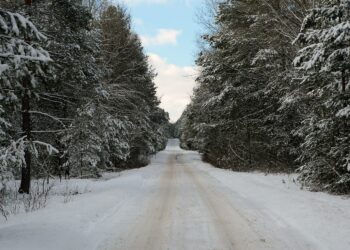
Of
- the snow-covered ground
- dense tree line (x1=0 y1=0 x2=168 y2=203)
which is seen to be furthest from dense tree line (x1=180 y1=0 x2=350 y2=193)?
dense tree line (x1=0 y1=0 x2=168 y2=203)

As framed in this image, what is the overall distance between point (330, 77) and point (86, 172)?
46.5 feet

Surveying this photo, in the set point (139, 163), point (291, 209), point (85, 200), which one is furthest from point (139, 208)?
point (139, 163)

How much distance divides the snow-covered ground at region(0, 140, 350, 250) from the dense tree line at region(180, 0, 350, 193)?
203 centimetres

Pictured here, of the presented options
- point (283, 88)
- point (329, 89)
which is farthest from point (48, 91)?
point (283, 88)

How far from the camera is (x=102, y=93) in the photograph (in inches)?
673

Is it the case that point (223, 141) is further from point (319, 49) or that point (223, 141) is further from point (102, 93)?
point (319, 49)

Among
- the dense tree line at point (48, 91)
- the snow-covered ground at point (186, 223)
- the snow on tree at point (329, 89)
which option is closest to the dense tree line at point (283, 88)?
the snow on tree at point (329, 89)

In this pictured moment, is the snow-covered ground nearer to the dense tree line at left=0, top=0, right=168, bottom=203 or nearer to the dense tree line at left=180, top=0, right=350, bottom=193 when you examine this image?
the dense tree line at left=180, top=0, right=350, bottom=193

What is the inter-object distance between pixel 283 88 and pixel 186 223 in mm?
13138

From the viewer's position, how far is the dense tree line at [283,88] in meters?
12.1

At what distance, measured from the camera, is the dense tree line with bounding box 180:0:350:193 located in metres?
12.1

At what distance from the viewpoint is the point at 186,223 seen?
887 cm

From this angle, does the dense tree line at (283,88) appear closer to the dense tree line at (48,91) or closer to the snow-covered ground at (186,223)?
the snow-covered ground at (186,223)

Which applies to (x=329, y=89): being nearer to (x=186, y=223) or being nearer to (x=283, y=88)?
(x=283, y=88)
